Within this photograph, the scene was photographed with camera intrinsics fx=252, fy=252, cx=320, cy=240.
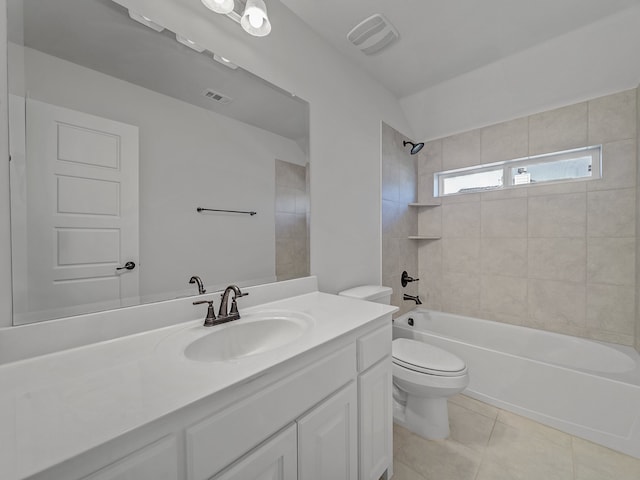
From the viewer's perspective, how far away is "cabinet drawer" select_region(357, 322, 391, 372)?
1.00 meters

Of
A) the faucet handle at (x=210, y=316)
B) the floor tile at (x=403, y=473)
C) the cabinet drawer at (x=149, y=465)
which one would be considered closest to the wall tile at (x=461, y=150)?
the floor tile at (x=403, y=473)

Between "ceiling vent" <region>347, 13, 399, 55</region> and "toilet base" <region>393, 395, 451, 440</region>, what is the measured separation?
2291mm

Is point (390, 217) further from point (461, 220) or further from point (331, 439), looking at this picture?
point (331, 439)

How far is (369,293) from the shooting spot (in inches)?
67.2

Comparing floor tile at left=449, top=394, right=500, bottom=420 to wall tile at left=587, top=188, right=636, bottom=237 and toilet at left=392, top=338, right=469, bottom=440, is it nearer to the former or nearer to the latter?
toilet at left=392, top=338, right=469, bottom=440

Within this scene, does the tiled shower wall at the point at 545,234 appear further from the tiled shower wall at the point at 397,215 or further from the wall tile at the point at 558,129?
the tiled shower wall at the point at 397,215

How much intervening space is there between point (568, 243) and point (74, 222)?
300 centimetres

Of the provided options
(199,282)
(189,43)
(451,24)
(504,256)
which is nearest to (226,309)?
(199,282)

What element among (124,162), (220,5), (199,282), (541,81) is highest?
(541,81)

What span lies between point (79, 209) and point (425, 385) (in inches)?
69.6

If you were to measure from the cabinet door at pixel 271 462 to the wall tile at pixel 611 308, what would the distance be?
243 centimetres

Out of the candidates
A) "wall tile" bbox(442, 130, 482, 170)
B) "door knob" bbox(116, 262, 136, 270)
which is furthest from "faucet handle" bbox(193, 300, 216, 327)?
"wall tile" bbox(442, 130, 482, 170)

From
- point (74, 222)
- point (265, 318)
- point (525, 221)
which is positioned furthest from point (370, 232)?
point (74, 222)

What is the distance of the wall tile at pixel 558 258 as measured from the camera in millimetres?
1947
